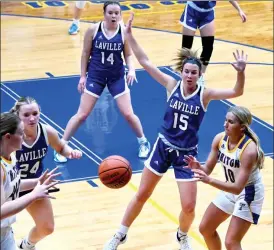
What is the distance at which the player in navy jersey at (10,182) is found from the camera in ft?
16.3

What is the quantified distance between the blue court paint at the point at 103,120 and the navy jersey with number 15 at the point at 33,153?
92.4 inches

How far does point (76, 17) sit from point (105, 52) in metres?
5.14

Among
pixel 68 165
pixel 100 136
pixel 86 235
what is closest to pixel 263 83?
pixel 100 136

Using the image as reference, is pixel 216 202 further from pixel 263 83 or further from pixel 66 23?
pixel 66 23

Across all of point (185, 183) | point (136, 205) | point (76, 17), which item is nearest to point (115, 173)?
point (136, 205)

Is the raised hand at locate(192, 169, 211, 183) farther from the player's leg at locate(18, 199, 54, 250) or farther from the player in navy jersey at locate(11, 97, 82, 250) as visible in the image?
the player's leg at locate(18, 199, 54, 250)

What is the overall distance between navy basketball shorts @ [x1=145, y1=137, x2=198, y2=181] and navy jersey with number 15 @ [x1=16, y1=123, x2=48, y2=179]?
1.02 metres

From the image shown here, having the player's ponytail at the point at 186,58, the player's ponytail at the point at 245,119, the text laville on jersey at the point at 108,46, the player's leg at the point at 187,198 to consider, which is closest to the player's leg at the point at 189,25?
the text laville on jersey at the point at 108,46

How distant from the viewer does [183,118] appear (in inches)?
274

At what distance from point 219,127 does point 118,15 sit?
2288 millimetres

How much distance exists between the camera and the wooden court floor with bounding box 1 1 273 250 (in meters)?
7.70

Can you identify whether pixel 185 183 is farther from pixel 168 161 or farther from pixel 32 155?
pixel 32 155

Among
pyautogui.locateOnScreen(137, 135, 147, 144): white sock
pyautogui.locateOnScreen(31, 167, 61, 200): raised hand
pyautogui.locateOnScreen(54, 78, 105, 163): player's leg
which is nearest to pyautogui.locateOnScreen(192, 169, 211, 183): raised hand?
pyautogui.locateOnScreen(31, 167, 61, 200): raised hand

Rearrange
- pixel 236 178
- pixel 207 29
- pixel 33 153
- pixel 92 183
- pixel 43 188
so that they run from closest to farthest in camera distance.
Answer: pixel 43 188 < pixel 236 178 < pixel 33 153 < pixel 92 183 < pixel 207 29
